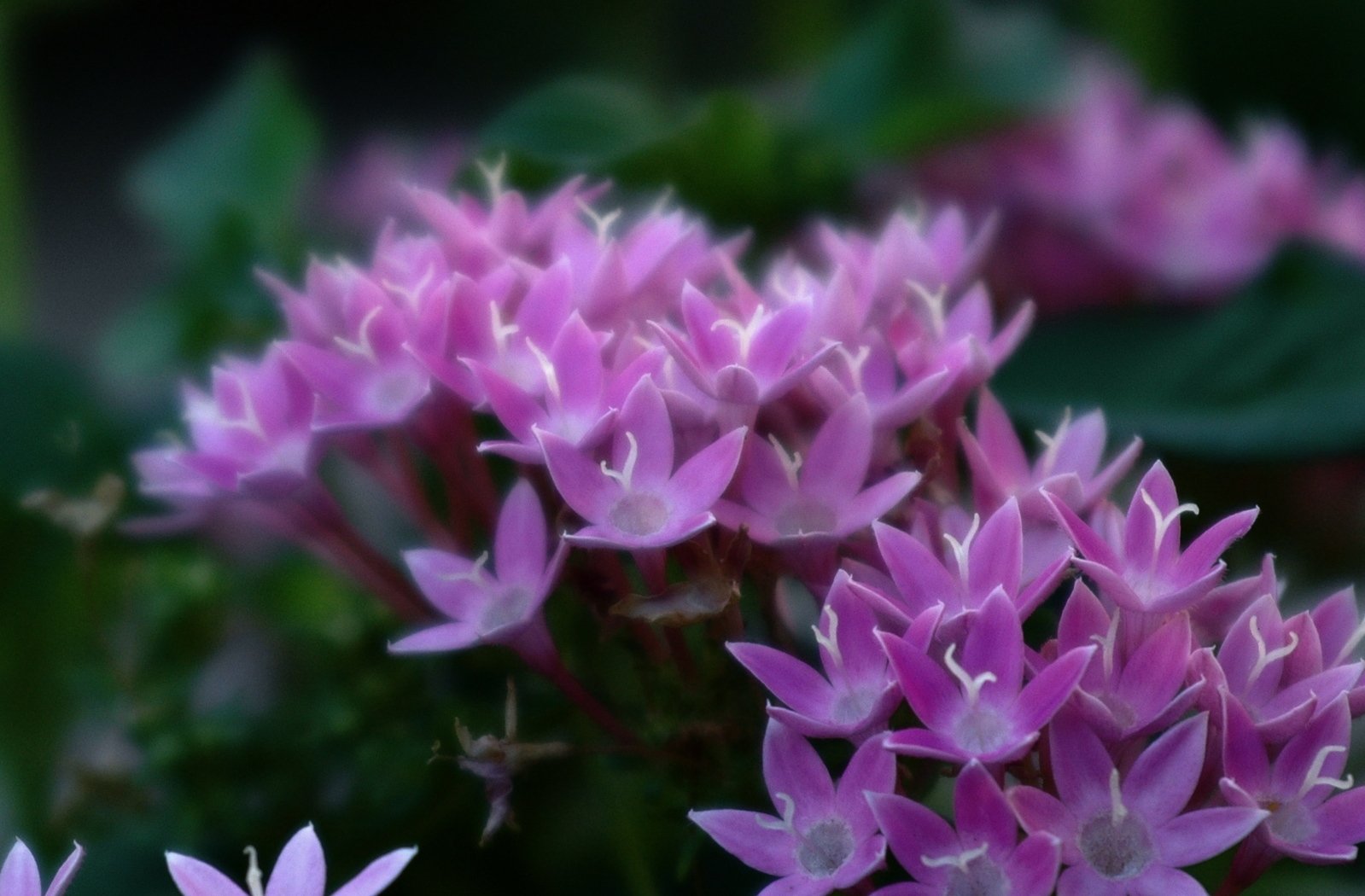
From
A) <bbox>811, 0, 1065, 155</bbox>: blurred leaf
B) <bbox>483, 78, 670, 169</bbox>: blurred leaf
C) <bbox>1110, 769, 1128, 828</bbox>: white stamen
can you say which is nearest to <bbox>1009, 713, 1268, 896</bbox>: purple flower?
<bbox>1110, 769, 1128, 828</bbox>: white stamen

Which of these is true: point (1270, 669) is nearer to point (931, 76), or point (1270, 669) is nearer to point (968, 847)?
point (968, 847)

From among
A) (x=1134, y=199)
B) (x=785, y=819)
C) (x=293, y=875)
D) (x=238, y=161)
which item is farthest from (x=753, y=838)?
(x=238, y=161)

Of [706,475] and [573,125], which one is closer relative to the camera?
[706,475]

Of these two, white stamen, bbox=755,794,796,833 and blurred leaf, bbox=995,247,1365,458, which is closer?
white stamen, bbox=755,794,796,833

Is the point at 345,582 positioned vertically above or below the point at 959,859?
below

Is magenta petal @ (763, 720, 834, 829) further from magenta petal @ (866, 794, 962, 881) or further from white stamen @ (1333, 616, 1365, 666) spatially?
white stamen @ (1333, 616, 1365, 666)

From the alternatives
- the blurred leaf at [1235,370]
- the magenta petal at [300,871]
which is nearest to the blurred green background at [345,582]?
the blurred leaf at [1235,370]

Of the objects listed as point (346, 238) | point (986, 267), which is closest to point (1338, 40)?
point (986, 267)
